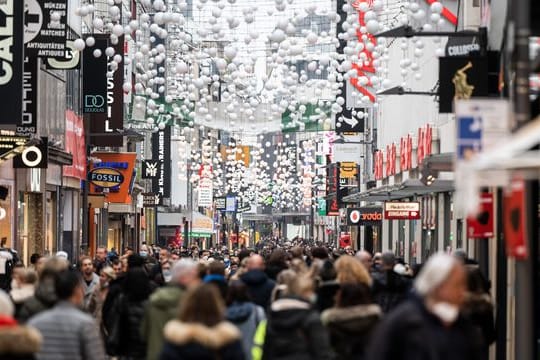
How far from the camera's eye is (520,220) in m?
10.3

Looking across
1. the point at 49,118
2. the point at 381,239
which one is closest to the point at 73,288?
the point at 49,118

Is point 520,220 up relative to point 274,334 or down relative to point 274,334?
up

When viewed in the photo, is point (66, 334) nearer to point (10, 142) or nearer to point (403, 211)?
point (10, 142)

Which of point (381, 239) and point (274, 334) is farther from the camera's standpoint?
point (381, 239)

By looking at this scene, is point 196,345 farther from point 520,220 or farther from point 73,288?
point 520,220

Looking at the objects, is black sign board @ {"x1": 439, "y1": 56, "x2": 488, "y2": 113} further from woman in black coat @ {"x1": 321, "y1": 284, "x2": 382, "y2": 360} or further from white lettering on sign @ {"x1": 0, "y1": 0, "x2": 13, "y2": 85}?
white lettering on sign @ {"x1": 0, "y1": 0, "x2": 13, "y2": 85}

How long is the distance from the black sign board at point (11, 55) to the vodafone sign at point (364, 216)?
3636 centimetres

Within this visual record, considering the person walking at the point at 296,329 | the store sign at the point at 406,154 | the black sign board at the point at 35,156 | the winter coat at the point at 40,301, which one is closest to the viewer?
the person walking at the point at 296,329

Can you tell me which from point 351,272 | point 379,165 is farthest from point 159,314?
point 379,165

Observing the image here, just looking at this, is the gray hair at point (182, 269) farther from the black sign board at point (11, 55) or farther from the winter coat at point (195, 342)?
the black sign board at point (11, 55)

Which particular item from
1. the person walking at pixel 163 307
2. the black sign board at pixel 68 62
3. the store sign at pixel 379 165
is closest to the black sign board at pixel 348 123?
the store sign at pixel 379 165

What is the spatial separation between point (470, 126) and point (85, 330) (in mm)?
3246

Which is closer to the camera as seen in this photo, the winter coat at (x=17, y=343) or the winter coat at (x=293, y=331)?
the winter coat at (x=17, y=343)

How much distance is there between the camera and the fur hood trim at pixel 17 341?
32.6 feet
